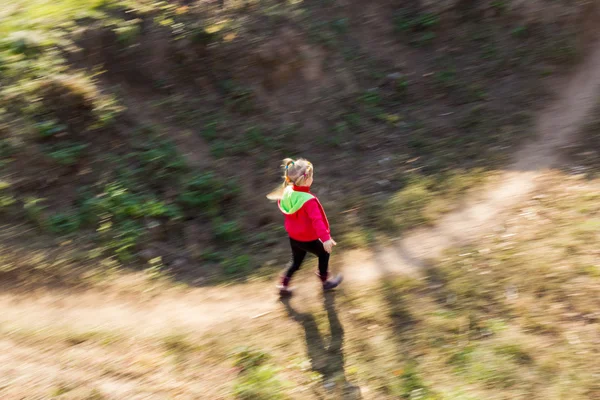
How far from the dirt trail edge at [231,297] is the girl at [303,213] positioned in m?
0.70

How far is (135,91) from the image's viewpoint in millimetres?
8156

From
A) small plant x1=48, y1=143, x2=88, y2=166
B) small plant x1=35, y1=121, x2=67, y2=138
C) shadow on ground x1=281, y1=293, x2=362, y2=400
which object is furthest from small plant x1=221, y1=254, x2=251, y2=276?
small plant x1=35, y1=121, x2=67, y2=138

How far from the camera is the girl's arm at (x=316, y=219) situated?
5184mm

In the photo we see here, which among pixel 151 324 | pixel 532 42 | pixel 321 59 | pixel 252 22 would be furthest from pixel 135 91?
pixel 532 42

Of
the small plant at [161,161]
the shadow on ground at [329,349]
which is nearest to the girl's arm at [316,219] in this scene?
the shadow on ground at [329,349]

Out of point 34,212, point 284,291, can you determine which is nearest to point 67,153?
point 34,212

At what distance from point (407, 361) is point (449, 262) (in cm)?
149

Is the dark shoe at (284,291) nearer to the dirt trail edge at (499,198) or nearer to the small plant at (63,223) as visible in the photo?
the dirt trail edge at (499,198)

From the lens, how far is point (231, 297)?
6.01 m

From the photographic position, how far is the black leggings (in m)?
5.50

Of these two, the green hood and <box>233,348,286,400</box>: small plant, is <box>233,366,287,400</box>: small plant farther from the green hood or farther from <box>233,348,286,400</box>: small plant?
the green hood

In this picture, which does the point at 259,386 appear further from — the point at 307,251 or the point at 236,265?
the point at 236,265

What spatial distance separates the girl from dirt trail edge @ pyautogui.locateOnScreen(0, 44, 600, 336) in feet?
2.29

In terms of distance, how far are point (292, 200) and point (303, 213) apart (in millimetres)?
176
